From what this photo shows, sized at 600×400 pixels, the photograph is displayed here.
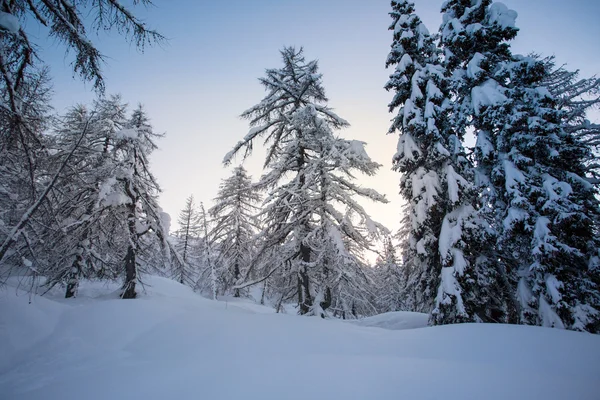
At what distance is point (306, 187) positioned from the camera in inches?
328

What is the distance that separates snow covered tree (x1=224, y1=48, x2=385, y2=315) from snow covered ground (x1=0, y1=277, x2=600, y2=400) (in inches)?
122

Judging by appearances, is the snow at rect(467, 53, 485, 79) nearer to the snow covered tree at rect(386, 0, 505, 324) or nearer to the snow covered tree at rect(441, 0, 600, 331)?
the snow covered tree at rect(441, 0, 600, 331)

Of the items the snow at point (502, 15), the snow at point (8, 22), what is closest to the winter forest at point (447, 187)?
the snow at point (502, 15)

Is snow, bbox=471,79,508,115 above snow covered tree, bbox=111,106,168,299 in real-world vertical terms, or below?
above

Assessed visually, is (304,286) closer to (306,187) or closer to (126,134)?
(306,187)

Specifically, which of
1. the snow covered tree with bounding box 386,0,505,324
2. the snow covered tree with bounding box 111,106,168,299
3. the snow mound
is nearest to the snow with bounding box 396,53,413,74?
the snow covered tree with bounding box 386,0,505,324

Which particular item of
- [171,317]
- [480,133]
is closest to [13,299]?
[171,317]

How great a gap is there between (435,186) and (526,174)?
2549 mm

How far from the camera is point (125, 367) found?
3947mm

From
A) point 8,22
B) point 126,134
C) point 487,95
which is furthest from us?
point 126,134

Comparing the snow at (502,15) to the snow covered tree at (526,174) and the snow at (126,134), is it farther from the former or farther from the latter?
the snow at (126,134)

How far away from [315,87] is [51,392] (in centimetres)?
1033

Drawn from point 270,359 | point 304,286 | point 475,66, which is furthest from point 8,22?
point 475,66

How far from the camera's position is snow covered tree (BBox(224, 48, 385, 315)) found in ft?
26.8
